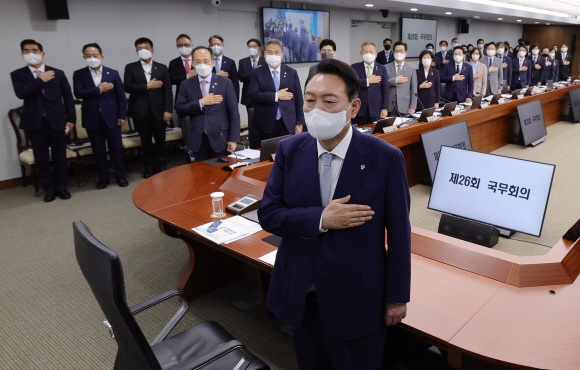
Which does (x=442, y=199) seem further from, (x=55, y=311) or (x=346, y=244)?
(x=55, y=311)

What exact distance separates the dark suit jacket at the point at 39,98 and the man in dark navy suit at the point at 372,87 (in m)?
3.28

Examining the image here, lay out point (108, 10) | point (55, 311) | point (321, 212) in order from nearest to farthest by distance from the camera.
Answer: point (321, 212) → point (55, 311) → point (108, 10)

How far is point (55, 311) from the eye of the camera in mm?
2777

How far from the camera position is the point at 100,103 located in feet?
16.4

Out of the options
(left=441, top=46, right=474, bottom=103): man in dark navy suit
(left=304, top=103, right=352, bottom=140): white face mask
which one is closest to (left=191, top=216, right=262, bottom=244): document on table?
(left=304, top=103, right=352, bottom=140): white face mask

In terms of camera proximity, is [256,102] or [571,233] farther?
[256,102]

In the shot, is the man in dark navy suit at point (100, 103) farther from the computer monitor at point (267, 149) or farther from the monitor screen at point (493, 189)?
the monitor screen at point (493, 189)

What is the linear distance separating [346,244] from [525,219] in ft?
6.98

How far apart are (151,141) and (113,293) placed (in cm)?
479

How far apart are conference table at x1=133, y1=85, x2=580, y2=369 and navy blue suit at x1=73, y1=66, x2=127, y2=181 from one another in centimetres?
255

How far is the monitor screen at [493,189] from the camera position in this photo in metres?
2.89

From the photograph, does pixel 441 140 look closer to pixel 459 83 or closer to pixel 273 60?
pixel 273 60

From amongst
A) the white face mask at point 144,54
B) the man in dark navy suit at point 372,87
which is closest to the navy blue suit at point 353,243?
the man in dark navy suit at point 372,87

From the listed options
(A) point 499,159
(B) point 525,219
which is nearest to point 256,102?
(A) point 499,159
